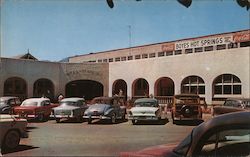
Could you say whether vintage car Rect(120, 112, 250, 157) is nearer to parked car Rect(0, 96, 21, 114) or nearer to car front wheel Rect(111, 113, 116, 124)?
parked car Rect(0, 96, 21, 114)

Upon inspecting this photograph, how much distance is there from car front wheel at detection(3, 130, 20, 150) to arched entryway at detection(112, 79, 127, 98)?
1895 millimetres

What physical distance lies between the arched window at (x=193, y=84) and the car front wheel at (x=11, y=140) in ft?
9.87

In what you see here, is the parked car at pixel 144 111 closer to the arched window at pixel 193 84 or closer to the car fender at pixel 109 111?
the car fender at pixel 109 111

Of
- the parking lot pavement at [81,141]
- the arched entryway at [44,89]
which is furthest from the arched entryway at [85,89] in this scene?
the parking lot pavement at [81,141]

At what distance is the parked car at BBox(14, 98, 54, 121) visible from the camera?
5.70 m

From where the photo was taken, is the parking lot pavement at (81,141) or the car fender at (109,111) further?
the car fender at (109,111)

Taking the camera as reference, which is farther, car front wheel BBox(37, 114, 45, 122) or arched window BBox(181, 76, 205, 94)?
car front wheel BBox(37, 114, 45, 122)

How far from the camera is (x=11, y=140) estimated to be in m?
5.89

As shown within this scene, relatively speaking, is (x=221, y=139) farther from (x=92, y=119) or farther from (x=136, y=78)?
(x=92, y=119)

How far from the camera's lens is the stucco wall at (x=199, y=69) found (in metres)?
6.05

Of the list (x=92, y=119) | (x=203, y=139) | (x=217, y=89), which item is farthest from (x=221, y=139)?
(x=92, y=119)

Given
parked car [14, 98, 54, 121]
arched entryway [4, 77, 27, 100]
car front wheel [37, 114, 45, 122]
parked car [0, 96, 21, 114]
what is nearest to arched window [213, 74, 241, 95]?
parked car [14, 98, 54, 121]

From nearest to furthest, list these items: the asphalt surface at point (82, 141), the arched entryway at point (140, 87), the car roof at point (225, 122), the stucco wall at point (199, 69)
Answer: the car roof at point (225, 122), the asphalt surface at point (82, 141), the stucco wall at point (199, 69), the arched entryway at point (140, 87)

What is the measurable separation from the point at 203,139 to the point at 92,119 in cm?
742
